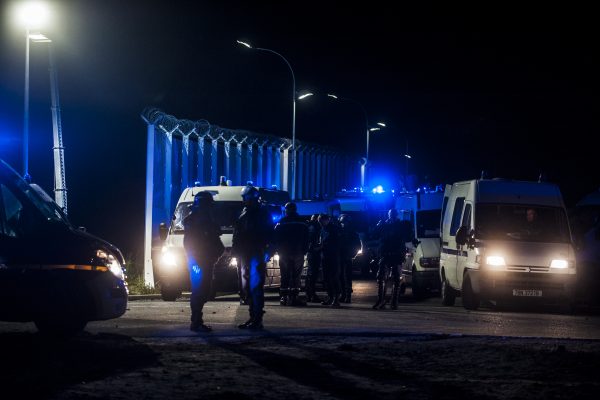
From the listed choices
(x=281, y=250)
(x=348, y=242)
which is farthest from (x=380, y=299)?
(x=348, y=242)

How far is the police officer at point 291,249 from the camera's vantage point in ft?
67.8

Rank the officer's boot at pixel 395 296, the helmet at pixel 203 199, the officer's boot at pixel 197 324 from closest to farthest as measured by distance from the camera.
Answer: the officer's boot at pixel 197 324 → the helmet at pixel 203 199 → the officer's boot at pixel 395 296

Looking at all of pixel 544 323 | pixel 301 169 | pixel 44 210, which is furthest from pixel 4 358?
pixel 301 169

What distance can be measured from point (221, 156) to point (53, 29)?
1214cm

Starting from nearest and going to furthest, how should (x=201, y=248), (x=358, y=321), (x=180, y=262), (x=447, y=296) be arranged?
(x=201, y=248), (x=358, y=321), (x=180, y=262), (x=447, y=296)

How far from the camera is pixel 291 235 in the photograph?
2067 centimetres

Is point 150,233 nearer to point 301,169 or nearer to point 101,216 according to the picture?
point 101,216

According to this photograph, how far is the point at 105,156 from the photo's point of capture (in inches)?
1192

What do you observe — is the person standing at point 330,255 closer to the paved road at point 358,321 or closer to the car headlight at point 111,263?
the paved road at point 358,321

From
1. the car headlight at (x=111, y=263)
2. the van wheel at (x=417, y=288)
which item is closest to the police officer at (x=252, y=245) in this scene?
the car headlight at (x=111, y=263)

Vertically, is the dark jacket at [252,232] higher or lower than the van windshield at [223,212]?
lower

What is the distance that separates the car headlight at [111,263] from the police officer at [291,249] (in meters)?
7.56

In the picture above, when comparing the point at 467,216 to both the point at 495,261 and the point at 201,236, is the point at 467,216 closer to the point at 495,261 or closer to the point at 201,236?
the point at 495,261

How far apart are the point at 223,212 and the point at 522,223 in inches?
241
